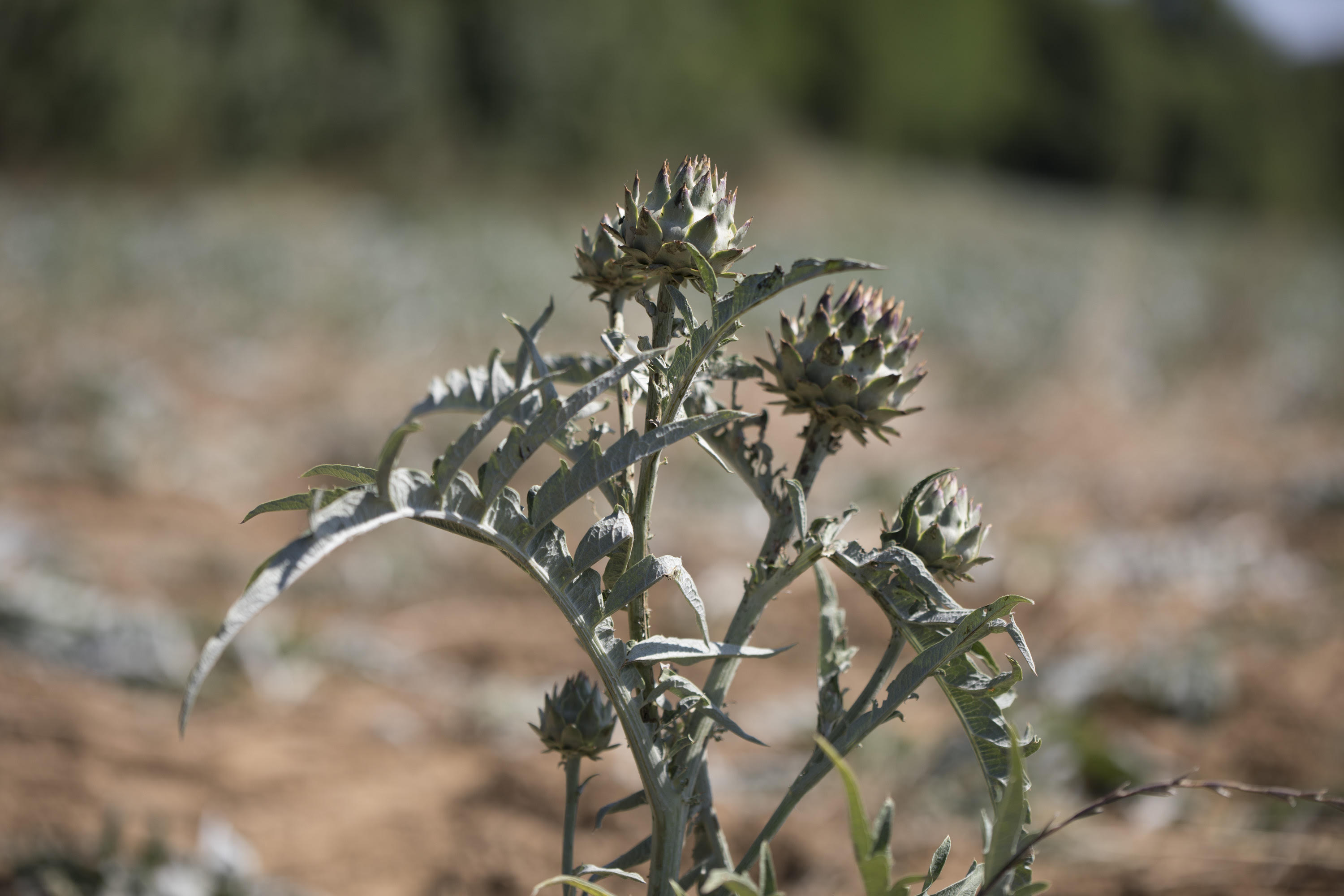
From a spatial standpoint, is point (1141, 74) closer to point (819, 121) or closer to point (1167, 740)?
point (819, 121)

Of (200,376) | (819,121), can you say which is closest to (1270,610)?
(200,376)

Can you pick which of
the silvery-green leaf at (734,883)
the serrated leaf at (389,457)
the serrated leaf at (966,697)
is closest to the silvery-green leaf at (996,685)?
the serrated leaf at (966,697)

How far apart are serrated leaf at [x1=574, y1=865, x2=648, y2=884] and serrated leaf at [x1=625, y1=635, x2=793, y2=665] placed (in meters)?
0.15

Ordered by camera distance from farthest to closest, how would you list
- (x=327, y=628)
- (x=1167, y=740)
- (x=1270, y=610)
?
(x=1270, y=610)
(x=327, y=628)
(x=1167, y=740)

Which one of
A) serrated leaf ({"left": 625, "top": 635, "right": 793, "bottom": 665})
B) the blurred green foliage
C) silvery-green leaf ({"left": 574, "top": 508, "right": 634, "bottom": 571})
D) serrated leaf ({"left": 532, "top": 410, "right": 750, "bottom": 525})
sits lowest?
serrated leaf ({"left": 625, "top": 635, "right": 793, "bottom": 665})

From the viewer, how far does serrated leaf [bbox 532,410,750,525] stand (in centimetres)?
64

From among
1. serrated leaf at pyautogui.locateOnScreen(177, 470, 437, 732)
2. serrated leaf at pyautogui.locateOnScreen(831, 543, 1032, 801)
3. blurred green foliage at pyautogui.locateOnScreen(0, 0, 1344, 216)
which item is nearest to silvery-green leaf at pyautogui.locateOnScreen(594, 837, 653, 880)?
serrated leaf at pyautogui.locateOnScreen(831, 543, 1032, 801)

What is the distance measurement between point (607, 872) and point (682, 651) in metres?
0.18

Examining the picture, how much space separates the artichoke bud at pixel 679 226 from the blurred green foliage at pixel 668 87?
1274cm

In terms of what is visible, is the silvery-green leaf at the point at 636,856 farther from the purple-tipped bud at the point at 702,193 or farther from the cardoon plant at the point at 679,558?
the purple-tipped bud at the point at 702,193

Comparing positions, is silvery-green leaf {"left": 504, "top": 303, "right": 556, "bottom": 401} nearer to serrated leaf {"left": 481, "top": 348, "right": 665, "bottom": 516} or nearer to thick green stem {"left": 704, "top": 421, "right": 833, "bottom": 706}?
serrated leaf {"left": 481, "top": 348, "right": 665, "bottom": 516}

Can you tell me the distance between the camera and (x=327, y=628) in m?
3.06

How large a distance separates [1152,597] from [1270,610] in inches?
14.0

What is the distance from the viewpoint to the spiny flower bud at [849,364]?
77 centimetres
